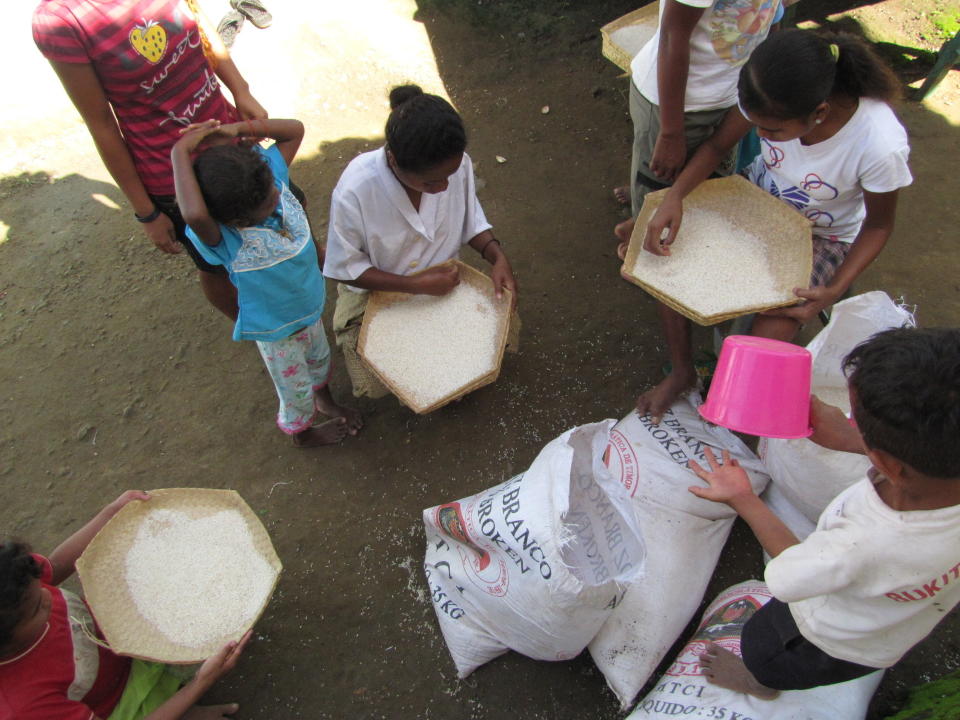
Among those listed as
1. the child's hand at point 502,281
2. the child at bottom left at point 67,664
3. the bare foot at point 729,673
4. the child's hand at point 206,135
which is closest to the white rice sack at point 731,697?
the bare foot at point 729,673

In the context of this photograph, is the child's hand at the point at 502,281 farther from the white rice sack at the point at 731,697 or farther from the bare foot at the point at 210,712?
the bare foot at the point at 210,712

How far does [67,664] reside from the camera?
1.45m

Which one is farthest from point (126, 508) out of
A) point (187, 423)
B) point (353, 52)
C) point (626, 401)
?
point (353, 52)

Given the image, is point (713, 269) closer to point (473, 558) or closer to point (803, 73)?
point (803, 73)

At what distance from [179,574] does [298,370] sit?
729 millimetres

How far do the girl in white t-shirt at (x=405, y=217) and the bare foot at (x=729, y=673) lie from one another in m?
1.27

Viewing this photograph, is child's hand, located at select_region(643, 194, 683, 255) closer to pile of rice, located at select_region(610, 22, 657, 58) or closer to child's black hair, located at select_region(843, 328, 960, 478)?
child's black hair, located at select_region(843, 328, 960, 478)

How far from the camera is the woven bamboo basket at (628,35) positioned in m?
2.89

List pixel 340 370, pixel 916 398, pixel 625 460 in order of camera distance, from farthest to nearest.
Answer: pixel 340 370 < pixel 625 460 < pixel 916 398

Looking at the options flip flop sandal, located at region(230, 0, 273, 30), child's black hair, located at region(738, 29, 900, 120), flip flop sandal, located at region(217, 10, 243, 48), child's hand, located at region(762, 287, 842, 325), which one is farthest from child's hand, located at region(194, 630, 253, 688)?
flip flop sandal, located at region(230, 0, 273, 30)

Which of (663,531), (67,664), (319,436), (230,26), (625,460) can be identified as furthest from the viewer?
(230,26)

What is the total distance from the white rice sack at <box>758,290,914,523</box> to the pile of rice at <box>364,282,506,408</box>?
949mm

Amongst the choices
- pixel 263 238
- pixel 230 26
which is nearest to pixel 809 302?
pixel 263 238

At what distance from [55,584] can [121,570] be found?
0.60ft
